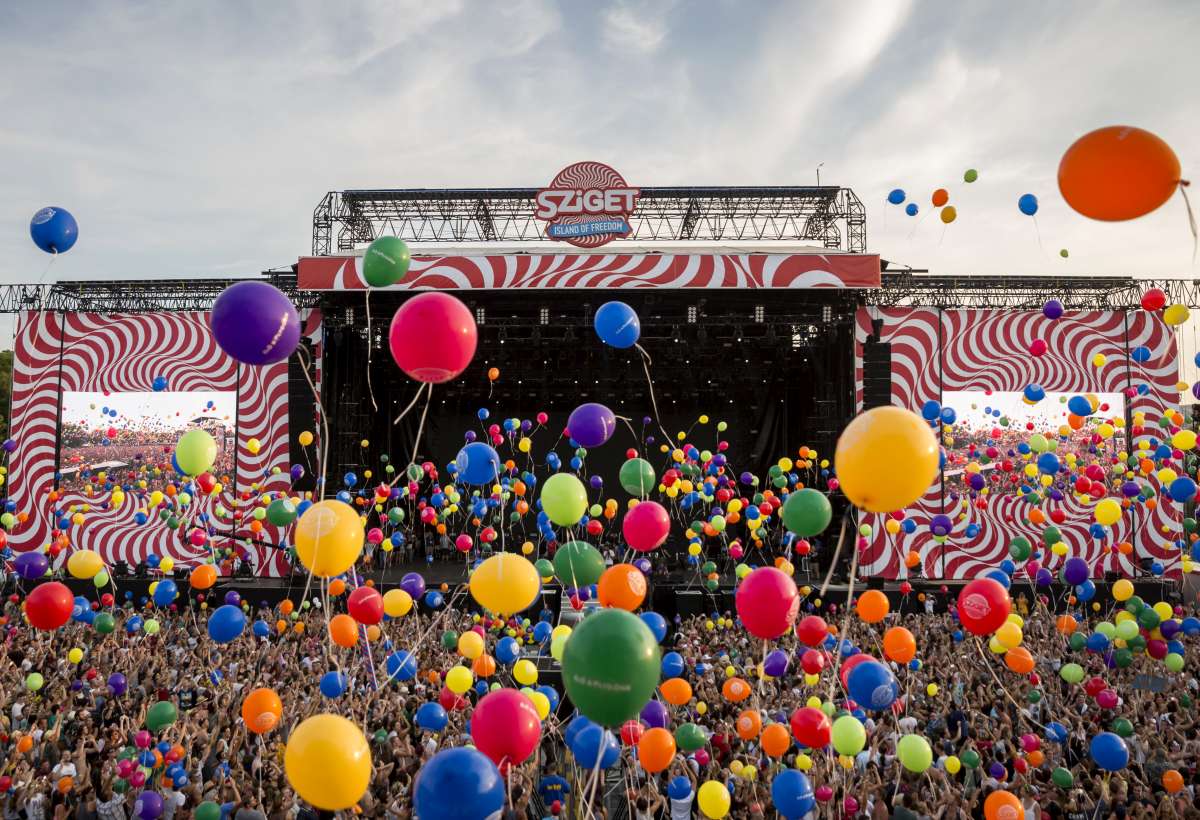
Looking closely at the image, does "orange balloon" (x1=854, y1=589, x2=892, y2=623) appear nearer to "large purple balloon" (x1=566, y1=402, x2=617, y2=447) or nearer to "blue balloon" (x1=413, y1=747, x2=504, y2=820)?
"large purple balloon" (x1=566, y1=402, x2=617, y2=447)

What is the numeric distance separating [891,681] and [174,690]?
21.3ft

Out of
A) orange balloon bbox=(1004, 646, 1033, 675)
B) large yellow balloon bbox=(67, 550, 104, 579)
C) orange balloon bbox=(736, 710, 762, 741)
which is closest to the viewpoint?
orange balloon bbox=(736, 710, 762, 741)

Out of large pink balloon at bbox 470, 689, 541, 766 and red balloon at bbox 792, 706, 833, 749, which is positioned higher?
large pink balloon at bbox 470, 689, 541, 766

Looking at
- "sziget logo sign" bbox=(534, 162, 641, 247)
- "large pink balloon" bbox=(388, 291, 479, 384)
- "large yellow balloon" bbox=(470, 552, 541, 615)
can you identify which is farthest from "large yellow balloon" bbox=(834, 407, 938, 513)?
"sziget logo sign" bbox=(534, 162, 641, 247)

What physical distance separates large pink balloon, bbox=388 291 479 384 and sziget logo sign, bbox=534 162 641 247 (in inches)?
472

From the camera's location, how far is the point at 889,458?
3234mm

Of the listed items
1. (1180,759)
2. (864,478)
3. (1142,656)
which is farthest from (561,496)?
(1142,656)

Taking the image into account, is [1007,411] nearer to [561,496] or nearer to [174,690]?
[561,496]

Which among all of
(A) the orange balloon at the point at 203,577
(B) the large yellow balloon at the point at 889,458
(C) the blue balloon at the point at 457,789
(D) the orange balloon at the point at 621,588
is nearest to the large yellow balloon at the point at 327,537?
(D) the orange balloon at the point at 621,588

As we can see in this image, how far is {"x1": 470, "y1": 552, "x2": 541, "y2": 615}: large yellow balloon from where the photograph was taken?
13.2ft

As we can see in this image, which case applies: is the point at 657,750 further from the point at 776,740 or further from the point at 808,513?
the point at 808,513

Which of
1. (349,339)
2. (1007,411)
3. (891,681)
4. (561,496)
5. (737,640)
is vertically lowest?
(737,640)

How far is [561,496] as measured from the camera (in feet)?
15.6

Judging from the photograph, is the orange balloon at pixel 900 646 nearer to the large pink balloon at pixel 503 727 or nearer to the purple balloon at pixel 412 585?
Answer: the large pink balloon at pixel 503 727
